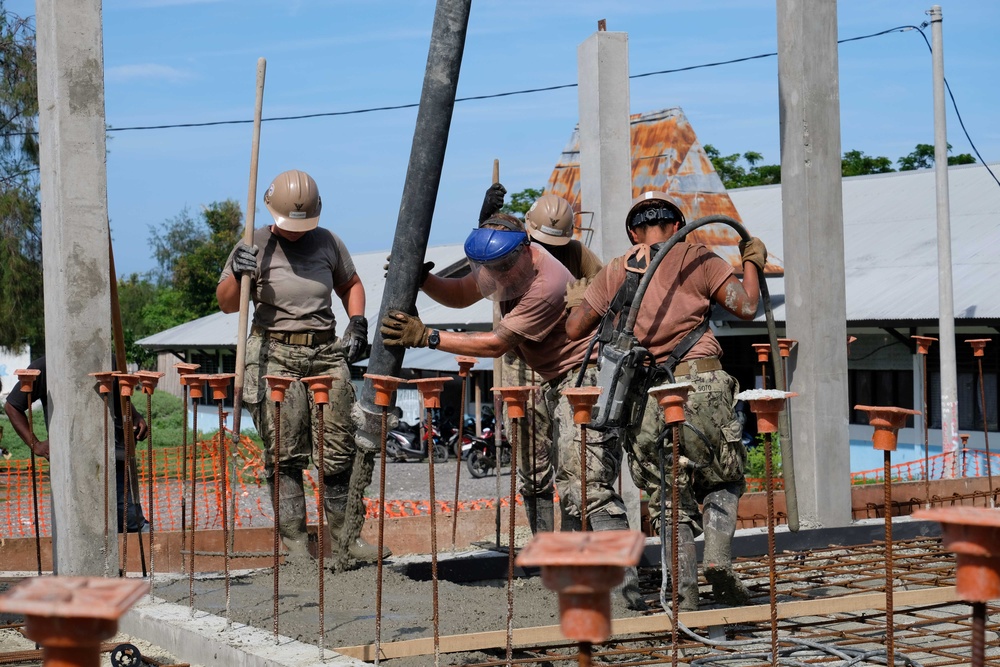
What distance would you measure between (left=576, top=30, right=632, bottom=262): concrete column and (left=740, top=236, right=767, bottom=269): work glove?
1.77m

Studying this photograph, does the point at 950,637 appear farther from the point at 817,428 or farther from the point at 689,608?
the point at 817,428

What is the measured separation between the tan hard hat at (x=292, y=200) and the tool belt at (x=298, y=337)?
568 millimetres

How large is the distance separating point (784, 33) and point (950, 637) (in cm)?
438

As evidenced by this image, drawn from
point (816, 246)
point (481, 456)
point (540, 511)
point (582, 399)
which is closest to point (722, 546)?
point (540, 511)

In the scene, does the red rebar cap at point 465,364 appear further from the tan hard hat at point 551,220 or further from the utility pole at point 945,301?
the utility pole at point 945,301

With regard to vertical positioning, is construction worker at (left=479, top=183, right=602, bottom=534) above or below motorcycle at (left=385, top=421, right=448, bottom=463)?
above

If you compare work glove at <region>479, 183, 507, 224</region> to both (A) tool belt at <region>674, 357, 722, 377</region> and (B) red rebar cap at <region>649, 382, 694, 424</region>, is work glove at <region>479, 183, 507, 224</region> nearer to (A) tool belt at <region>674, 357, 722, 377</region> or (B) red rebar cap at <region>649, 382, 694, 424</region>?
(A) tool belt at <region>674, 357, 722, 377</region>

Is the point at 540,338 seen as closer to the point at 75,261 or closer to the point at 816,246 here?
the point at 75,261

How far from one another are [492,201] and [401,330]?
177 cm

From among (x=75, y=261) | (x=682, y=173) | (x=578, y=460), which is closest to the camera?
(x=75, y=261)

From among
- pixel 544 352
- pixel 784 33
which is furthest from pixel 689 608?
pixel 784 33

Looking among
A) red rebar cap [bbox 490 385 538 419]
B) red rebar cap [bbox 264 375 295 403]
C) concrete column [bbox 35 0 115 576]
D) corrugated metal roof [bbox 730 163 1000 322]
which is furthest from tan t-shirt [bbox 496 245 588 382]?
corrugated metal roof [bbox 730 163 1000 322]

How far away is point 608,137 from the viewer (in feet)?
23.4

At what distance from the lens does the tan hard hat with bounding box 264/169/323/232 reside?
6.06 meters
